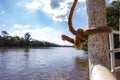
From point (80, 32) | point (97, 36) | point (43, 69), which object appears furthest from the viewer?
point (43, 69)

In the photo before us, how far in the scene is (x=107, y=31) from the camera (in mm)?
1188

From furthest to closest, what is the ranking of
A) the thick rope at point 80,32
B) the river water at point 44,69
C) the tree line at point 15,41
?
the tree line at point 15,41 → the river water at point 44,69 → the thick rope at point 80,32

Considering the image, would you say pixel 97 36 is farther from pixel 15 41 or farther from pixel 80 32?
pixel 15 41

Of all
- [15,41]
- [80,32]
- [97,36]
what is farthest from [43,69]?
[15,41]

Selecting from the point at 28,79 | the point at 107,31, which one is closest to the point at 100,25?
the point at 107,31

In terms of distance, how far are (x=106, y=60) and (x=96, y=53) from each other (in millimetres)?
74

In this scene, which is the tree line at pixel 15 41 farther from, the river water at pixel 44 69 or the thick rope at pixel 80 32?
the thick rope at pixel 80 32

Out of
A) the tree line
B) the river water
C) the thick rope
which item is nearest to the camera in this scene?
the thick rope

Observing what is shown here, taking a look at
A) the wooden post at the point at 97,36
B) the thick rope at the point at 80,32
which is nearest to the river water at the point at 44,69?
the thick rope at the point at 80,32

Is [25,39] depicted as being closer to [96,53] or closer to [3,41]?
[3,41]

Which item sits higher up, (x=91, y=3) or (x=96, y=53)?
(x=91, y=3)

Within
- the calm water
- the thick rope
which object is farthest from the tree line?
the thick rope

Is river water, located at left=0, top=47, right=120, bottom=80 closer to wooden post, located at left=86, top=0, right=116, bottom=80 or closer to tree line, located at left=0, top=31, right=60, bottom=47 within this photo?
wooden post, located at left=86, top=0, right=116, bottom=80

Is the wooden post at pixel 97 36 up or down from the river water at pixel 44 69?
up
